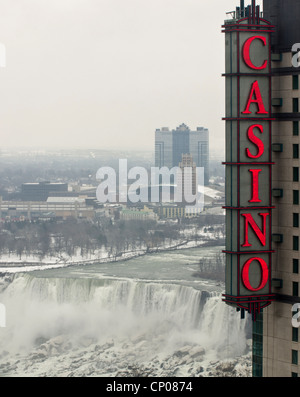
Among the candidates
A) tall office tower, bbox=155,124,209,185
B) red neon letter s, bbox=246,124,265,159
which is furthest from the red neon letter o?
tall office tower, bbox=155,124,209,185

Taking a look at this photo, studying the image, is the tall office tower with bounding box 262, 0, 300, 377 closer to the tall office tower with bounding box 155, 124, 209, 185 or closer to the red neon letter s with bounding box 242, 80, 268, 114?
the red neon letter s with bounding box 242, 80, 268, 114

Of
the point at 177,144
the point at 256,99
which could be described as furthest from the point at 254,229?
the point at 177,144

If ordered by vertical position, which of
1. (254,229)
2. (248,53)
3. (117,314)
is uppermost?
(248,53)

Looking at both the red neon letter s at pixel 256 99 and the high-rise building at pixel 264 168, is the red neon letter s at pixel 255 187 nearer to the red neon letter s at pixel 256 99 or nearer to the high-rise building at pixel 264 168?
the high-rise building at pixel 264 168

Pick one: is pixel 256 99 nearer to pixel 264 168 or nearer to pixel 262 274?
pixel 264 168

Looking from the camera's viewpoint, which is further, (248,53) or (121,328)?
(121,328)

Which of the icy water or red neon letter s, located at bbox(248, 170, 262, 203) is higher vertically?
red neon letter s, located at bbox(248, 170, 262, 203)
